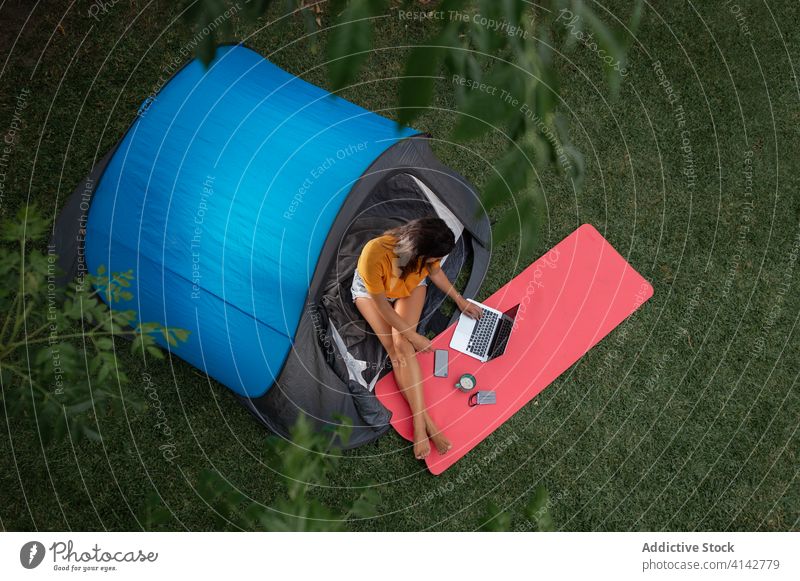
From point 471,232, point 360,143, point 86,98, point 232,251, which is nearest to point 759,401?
point 471,232

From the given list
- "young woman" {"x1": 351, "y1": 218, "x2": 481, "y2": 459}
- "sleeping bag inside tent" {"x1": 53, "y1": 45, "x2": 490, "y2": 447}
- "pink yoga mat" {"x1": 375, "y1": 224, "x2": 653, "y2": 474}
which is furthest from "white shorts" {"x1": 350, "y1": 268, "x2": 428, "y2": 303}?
"pink yoga mat" {"x1": 375, "y1": 224, "x2": 653, "y2": 474}

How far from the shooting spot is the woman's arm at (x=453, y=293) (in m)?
3.32

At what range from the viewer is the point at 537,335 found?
3527 mm

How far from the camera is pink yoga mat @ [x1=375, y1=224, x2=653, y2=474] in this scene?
3410 mm

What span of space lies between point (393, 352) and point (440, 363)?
262 mm

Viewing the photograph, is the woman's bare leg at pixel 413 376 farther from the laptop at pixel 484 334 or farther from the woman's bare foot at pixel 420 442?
the laptop at pixel 484 334

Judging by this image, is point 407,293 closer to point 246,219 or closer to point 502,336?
point 502,336

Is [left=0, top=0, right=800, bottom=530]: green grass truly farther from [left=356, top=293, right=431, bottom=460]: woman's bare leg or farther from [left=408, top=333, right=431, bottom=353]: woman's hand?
Result: [left=408, top=333, right=431, bottom=353]: woman's hand

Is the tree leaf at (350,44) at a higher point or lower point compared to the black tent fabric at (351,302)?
higher

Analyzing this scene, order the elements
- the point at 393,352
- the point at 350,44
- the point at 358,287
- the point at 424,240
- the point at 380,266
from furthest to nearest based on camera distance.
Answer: the point at 393,352 < the point at 358,287 < the point at 380,266 < the point at 424,240 < the point at 350,44

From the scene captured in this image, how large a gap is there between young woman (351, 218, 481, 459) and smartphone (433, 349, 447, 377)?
0.07 metres

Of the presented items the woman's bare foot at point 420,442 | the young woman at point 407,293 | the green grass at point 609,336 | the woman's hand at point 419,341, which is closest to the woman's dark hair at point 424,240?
the young woman at point 407,293

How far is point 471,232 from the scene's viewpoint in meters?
3.43

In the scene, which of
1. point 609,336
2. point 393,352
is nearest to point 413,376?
point 393,352
